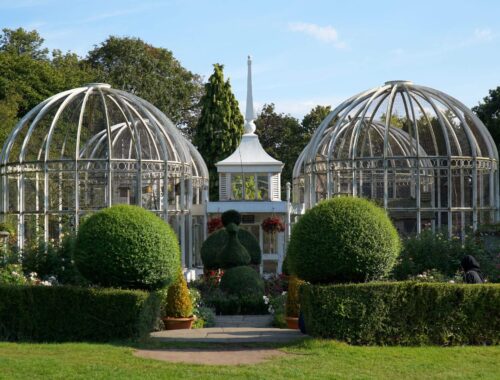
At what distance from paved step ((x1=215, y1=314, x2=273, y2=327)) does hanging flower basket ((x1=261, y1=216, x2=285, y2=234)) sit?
773 cm

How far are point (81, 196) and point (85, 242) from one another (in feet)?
39.8

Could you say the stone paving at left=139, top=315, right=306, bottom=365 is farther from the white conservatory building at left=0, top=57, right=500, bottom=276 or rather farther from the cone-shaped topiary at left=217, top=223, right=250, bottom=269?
the white conservatory building at left=0, top=57, right=500, bottom=276

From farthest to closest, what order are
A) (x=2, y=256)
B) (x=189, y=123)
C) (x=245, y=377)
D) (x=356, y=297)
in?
1. (x=189, y=123)
2. (x=2, y=256)
3. (x=356, y=297)
4. (x=245, y=377)

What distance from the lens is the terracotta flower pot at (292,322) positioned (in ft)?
45.9

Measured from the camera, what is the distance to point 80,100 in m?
22.0

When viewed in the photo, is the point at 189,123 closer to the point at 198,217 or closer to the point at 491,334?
the point at 198,217

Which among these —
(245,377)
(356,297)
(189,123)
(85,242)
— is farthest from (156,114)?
(189,123)

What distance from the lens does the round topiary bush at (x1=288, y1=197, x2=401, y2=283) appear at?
11.9 meters

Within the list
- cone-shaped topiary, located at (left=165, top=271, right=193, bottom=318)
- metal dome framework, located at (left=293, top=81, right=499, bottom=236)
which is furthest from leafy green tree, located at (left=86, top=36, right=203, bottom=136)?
cone-shaped topiary, located at (left=165, top=271, right=193, bottom=318)

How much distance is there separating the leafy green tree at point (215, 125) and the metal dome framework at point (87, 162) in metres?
16.4

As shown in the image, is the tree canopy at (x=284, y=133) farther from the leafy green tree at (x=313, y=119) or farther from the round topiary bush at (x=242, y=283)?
the round topiary bush at (x=242, y=283)

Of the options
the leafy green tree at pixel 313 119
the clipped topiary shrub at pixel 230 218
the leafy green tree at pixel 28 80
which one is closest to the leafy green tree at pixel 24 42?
the leafy green tree at pixel 28 80

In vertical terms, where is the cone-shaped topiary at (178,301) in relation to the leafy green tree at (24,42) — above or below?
below

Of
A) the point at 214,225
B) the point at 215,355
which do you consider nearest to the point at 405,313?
the point at 215,355
